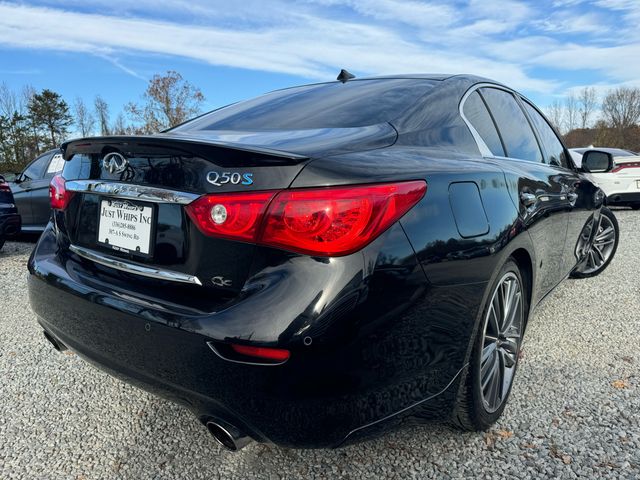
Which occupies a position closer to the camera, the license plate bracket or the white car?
the license plate bracket

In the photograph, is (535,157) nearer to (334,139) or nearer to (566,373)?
(566,373)

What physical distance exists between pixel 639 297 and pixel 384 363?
137 inches

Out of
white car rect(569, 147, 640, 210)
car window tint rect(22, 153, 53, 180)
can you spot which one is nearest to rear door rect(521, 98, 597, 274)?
car window tint rect(22, 153, 53, 180)

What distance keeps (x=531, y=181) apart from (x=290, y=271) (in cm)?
162

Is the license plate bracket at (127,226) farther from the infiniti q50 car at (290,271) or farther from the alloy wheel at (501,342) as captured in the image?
the alloy wheel at (501,342)

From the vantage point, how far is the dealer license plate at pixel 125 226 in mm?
1669

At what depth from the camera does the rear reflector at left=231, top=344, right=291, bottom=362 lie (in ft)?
4.64

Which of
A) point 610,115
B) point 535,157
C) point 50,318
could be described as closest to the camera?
point 50,318

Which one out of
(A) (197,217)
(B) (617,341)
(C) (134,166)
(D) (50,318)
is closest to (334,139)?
(A) (197,217)

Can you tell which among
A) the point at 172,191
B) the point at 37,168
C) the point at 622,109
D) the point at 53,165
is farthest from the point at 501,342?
the point at 622,109

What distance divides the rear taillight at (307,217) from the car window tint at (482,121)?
1151 mm

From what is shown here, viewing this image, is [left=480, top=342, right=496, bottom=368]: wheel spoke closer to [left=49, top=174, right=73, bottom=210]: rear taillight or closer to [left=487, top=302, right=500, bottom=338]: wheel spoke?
[left=487, top=302, right=500, bottom=338]: wheel spoke

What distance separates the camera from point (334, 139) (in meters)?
1.78

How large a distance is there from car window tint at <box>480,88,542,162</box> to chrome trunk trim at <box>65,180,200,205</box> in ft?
5.93
